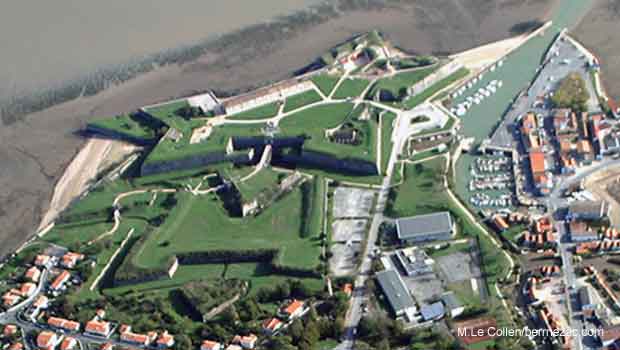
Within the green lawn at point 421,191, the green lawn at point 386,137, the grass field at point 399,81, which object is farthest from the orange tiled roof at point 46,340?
the grass field at point 399,81

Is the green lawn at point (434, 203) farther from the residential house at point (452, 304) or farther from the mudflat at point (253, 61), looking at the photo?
the mudflat at point (253, 61)

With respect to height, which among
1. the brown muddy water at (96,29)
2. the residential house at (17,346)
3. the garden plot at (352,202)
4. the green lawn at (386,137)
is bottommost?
the residential house at (17,346)

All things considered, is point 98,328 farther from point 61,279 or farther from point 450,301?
point 450,301

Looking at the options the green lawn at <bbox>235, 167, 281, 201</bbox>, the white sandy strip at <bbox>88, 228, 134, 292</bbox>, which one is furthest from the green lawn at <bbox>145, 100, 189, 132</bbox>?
the white sandy strip at <bbox>88, 228, 134, 292</bbox>

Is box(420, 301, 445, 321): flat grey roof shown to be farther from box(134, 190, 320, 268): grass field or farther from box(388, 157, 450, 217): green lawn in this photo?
box(388, 157, 450, 217): green lawn

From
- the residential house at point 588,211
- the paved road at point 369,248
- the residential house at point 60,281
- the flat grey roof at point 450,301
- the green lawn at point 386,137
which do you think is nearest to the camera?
the flat grey roof at point 450,301
